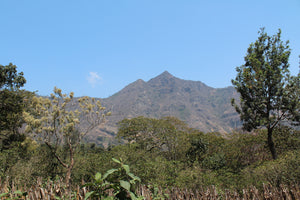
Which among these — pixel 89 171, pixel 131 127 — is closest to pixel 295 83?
pixel 89 171

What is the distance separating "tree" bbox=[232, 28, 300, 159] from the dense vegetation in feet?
0.21

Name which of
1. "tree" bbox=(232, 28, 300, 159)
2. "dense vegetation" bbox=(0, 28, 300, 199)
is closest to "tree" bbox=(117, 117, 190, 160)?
"dense vegetation" bbox=(0, 28, 300, 199)

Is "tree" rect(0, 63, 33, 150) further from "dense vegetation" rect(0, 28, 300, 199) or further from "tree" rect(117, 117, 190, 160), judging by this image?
"tree" rect(117, 117, 190, 160)

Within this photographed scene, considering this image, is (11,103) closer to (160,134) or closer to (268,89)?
(160,134)

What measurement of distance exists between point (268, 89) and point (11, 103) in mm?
18054

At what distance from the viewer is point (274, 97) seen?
557 inches

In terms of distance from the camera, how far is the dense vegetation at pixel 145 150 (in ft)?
30.9

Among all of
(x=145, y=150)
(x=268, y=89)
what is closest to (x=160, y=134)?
(x=145, y=150)

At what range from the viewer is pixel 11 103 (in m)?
15.1

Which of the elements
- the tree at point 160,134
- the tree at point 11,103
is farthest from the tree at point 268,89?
the tree at point 11,103

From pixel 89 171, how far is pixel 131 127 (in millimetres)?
Result: 13823

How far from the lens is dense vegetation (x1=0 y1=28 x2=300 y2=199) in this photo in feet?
30.9

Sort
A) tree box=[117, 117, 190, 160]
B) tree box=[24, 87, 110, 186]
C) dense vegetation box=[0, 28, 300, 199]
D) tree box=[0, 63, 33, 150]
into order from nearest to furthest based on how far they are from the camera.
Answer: dense vegetation box=[0, 28, 300, 199] < tree box=[24, 87, 110, 186] < tree box=[0, 63, 33, 150] < tree box=[117, 117, 190, 160]

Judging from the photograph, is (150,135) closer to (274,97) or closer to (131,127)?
(131,127)
